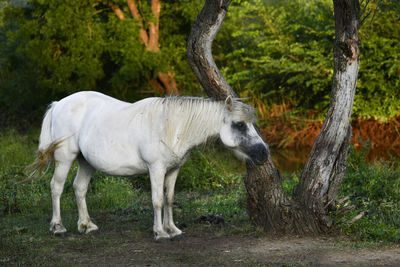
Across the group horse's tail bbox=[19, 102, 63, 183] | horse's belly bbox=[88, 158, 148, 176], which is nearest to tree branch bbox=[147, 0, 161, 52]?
horse's tail bbox=[19, 102, 63, 183]

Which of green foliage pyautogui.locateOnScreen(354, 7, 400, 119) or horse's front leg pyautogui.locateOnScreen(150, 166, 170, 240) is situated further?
green foliage pyautogui.locateOnScreen(354, 7, 400, 119)

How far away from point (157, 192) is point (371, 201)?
113 inches

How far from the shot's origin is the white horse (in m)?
4.75

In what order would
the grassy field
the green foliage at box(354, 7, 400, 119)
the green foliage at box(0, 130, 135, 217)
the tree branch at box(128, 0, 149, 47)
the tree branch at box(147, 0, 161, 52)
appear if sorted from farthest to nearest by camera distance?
the tree branch at box(147, 0, 161, 52), the tree branch at box(128, 0, 149, 47), the green foliage at box(354, 7, 400, 119), the green foliage at box(0, 130, 135, 217), the grassy field

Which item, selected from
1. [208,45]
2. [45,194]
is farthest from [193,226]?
[45,194]

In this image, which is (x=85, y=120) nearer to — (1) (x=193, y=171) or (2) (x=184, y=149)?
(2) (x=184, y=149)

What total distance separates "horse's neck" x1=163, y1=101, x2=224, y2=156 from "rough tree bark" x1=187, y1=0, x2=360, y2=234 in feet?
1.23

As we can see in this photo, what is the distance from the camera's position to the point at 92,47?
14.5m

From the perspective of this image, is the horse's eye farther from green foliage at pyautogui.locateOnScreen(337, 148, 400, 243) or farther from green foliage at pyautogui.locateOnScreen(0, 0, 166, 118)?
green foliage at pyautogui.locateOnScreen(0, 0, 166, 118)

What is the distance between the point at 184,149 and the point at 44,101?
42.5ft

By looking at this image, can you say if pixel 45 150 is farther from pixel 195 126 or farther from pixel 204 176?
pixel 204 176

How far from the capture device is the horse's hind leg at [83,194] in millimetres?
5414

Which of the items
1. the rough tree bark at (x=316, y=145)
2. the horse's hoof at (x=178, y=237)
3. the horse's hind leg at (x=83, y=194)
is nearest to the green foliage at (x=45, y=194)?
the horse's hind leg at (x=83, y=194)

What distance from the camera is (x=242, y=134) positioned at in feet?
15.5
